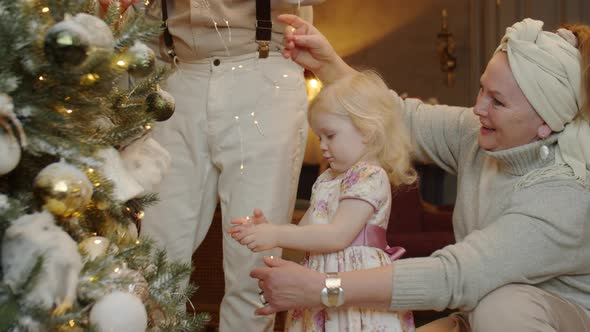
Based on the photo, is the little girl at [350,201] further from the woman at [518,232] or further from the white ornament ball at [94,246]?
the white ornament ball at [94,246]

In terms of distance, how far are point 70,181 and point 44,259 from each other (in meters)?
0.11

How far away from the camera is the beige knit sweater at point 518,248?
5.57 feet

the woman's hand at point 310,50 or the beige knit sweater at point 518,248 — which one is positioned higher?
the woman's hand at point 310,50

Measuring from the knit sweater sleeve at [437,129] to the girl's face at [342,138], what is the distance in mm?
231

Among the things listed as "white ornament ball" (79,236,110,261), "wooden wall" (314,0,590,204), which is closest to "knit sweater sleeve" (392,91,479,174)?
"white ornament ball" (79,236,110,261)

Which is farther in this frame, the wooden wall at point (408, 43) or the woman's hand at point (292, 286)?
the wooden wall at point (408, 43)

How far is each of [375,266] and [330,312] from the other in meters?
0.14

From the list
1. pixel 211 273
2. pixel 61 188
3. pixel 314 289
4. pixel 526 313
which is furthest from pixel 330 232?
pixel 211 273

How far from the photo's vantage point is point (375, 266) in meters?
1.80

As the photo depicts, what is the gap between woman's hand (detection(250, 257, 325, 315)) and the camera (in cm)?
168

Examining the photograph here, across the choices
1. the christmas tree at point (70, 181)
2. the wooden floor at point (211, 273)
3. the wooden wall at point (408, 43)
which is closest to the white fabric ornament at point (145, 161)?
the christmas tree at point (70, 181)

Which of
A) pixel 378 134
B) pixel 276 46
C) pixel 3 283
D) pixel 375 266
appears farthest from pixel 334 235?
pixel 3 283

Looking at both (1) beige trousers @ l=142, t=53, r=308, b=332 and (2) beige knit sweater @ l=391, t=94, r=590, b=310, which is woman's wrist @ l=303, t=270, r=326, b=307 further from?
(1) beige trousers @ l=142, t=53, r=308, b=332

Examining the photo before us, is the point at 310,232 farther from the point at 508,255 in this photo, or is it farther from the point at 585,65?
the point at 585,65
